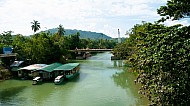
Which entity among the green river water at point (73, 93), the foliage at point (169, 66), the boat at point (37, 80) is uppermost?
the foliage at point (169, 66)

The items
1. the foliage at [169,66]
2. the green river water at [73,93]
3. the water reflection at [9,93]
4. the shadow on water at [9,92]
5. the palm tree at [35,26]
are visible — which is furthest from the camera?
the palm tree at [35,26]

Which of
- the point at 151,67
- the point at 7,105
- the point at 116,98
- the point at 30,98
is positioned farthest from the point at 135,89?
the point at 151,67

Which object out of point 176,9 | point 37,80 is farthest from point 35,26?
point 176,9

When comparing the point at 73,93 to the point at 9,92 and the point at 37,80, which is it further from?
the point at 37,80

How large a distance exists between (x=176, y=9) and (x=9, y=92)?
1854cm

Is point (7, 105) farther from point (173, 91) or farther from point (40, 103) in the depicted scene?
point (173, 91)

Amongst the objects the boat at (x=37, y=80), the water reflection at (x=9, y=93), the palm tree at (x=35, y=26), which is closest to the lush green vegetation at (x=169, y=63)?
the water reflection at (x=9, y=93)

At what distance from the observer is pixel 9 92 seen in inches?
971

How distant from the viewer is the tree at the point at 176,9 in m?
10.6

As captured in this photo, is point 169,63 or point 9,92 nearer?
point 169,63

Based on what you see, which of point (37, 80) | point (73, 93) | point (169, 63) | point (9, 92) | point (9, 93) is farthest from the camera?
point (37, 80)

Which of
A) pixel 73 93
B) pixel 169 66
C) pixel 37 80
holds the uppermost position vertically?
pixel 169 66

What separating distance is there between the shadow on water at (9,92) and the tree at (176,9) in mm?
15455

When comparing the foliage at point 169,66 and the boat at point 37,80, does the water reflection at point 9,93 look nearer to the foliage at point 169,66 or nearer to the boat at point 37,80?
the boat at point 37,80
